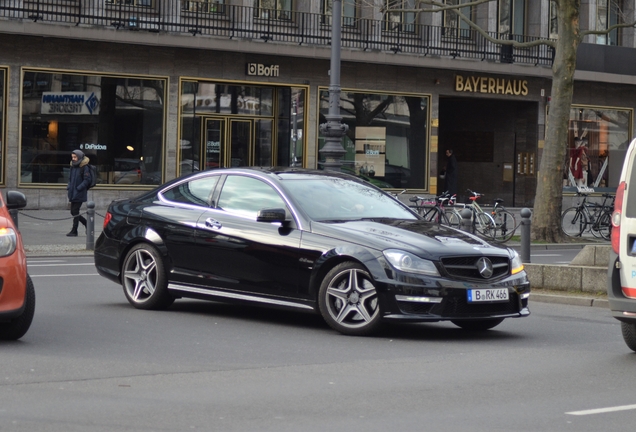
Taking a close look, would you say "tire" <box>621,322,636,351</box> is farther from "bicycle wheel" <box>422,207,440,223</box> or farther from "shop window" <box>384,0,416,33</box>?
"shop window" <box>384,0,416,33</box>

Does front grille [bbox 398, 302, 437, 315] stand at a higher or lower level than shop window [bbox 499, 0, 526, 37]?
lower

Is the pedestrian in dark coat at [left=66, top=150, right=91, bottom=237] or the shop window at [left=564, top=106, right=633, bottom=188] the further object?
the shop window at [left=564, top=106, right=633, bottom=188]

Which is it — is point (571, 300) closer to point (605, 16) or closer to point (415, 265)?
point (415, 265)

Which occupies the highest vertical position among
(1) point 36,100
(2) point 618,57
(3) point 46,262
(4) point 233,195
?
(2) point 618,57

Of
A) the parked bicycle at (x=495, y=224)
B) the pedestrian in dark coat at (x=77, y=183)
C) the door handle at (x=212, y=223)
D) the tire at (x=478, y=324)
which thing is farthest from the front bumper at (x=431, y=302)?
the parked bicycle at (x=495, y=224)

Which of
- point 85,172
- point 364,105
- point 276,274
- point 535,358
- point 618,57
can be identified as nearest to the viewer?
point 535,358

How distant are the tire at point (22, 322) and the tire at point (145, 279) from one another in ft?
7.17

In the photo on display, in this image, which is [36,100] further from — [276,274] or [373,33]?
[276,274]

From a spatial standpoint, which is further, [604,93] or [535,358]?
[604,93]

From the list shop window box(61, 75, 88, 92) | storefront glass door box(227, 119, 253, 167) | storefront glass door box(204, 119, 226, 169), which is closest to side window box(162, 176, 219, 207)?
shop window box(61, 75, 88, 92)

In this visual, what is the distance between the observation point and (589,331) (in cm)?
1094

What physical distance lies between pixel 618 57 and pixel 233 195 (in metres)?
30.3

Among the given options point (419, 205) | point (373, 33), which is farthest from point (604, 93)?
point (419, 205)

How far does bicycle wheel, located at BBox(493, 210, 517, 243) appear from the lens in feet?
80.1
